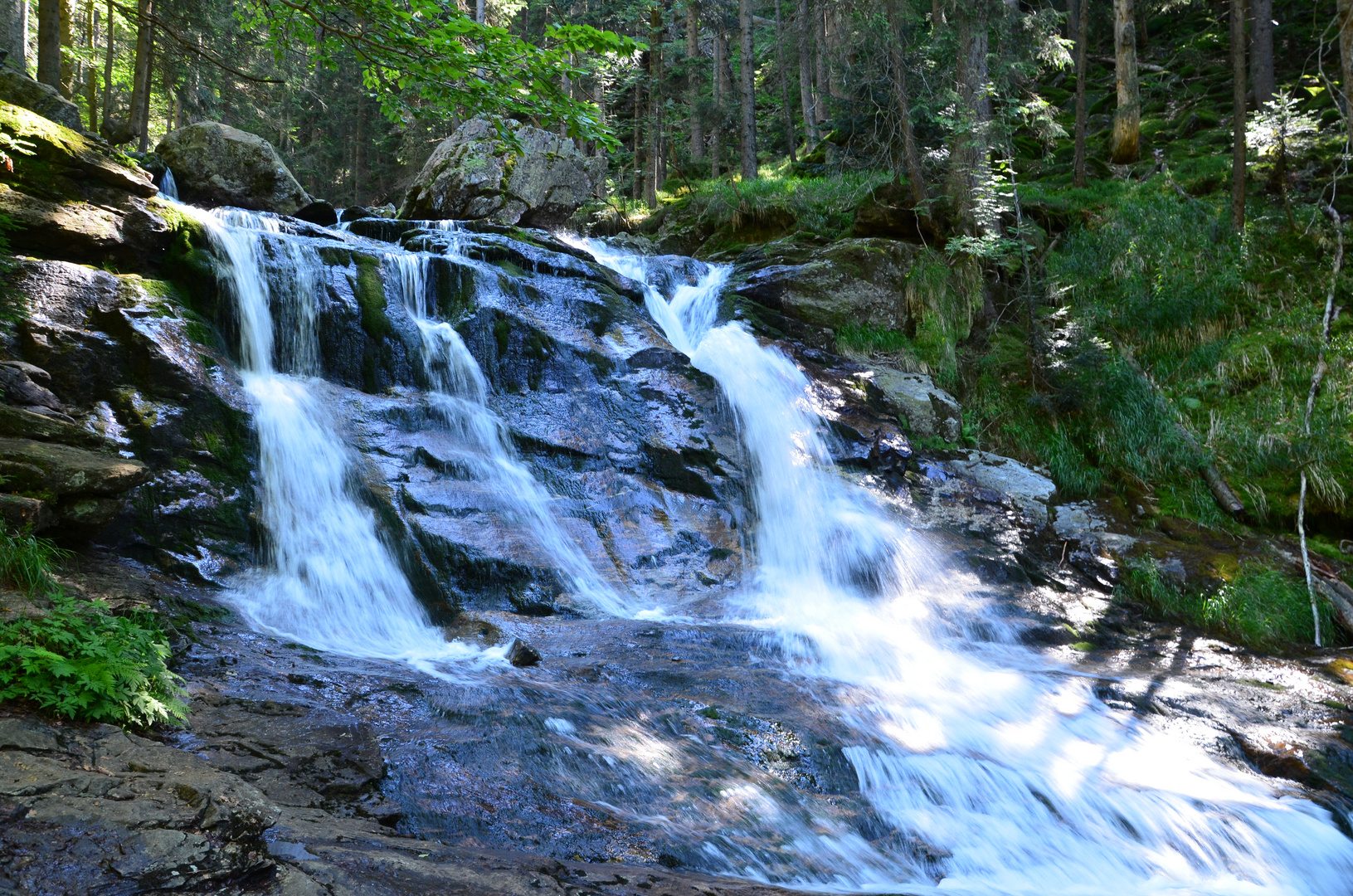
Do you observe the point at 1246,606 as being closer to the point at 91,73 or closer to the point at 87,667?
the point at 87,667

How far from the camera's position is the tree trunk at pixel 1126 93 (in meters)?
17.8

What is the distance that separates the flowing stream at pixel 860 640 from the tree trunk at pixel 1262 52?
13912mm

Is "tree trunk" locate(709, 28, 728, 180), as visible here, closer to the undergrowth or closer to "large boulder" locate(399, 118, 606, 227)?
"large boulder" locate(399, 118, 606, 227)

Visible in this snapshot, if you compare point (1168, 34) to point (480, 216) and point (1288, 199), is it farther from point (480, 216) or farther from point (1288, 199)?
point (480, 216)

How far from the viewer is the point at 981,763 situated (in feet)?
17.2

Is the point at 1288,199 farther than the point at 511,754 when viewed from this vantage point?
Yes

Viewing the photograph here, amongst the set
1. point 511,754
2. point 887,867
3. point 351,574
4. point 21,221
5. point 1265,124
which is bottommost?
point 887,867

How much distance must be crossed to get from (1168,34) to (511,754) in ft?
97.5

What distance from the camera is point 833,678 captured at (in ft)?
21.4

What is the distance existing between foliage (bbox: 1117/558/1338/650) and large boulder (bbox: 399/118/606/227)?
42.3 feet

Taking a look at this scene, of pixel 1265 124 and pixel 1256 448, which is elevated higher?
pixel 1265 124

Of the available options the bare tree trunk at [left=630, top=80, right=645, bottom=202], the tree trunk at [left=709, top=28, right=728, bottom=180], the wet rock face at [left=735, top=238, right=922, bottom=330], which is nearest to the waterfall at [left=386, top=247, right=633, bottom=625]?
the wet rock face at [left=735, top=238, right=922, bottom=330]

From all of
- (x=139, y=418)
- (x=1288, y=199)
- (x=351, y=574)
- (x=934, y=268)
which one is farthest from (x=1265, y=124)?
(x=139, y=418)

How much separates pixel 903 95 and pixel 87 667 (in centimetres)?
1400
